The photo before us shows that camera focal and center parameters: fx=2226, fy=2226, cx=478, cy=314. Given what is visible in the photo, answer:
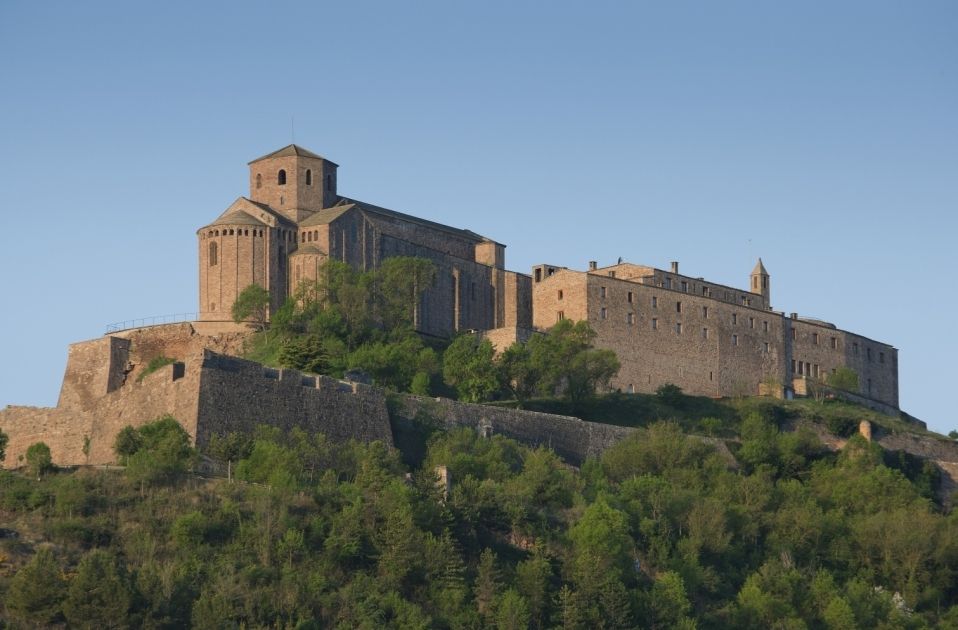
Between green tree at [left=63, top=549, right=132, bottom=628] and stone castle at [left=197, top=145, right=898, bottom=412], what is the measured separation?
3128cm

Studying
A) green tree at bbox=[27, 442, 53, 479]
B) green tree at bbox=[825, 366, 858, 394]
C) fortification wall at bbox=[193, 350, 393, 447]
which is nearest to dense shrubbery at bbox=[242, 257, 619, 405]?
fortification wall at bbox=[193, 350, 393, 447]

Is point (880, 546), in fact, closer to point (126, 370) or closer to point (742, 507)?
point (742, 507)

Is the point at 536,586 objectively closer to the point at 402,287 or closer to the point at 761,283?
the point at 402,287

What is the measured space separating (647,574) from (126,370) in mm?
23606

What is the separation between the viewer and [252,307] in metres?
81.8

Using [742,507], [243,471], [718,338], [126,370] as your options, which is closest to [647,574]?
[742,507]

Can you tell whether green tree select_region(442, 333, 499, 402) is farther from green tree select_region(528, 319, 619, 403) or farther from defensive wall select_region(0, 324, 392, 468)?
defensive wall select_region(0, 324, 392, 468)

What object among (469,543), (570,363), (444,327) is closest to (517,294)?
(444,327)

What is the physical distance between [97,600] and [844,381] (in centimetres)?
4914

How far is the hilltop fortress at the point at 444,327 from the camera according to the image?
68500mm

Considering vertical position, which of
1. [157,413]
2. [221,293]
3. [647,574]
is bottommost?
[647,574]

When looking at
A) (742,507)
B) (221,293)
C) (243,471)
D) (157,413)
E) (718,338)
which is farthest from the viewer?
(718,338)

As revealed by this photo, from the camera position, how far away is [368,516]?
194ft

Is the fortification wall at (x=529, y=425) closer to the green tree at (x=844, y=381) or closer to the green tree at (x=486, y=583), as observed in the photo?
the green tree at (x=486, y=583)
